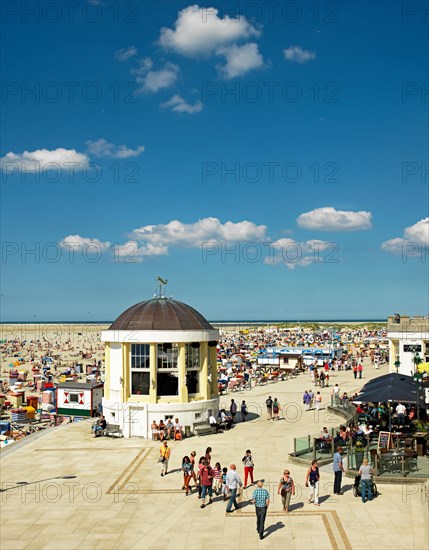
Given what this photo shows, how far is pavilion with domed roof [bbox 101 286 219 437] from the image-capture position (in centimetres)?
2600

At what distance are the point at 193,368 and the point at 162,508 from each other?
11202mm

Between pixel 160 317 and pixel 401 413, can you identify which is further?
pixel 160 317

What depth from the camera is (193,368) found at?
2683 cm

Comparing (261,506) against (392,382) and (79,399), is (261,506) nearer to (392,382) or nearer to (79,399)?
(392,382)

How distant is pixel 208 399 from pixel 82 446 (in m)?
6.10

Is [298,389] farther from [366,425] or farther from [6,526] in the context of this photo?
[6,526]

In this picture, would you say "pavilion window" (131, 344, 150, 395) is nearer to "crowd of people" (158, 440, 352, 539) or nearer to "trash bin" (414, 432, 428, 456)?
"crowd of people" (158, 440, 352, 539)

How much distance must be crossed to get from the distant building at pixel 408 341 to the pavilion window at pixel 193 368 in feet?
46.9

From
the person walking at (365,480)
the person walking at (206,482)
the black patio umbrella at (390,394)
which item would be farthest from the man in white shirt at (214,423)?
the person walking at (365,480)

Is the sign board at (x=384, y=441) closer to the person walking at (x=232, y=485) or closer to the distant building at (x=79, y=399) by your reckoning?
the person walking at (x=232, y=485)

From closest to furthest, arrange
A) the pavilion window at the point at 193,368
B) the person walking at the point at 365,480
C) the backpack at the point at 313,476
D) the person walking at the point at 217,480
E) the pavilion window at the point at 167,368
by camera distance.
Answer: the backpack at the point at 313,476 → the person walking at the point at 365,480 → the person walking at the point at 217,480 → the pavilion window at the point at 167,368 → the pavilion window at the point at 193,368

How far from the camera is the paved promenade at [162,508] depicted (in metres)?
13.4

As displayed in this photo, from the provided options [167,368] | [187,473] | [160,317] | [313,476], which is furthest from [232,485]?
[160,317]

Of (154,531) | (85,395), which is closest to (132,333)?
(85,395)
